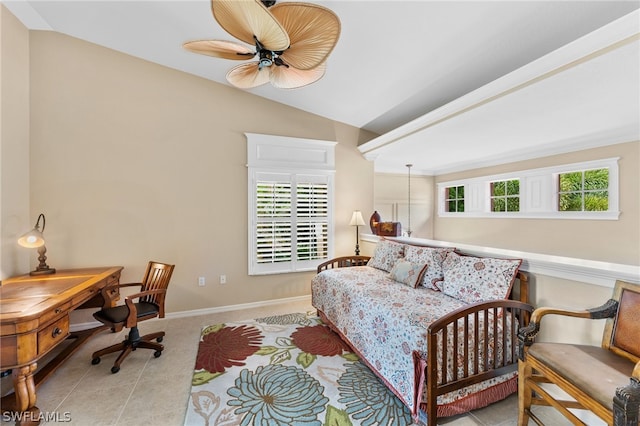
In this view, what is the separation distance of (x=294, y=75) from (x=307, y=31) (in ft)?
1.77

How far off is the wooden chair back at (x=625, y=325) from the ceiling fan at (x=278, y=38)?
2.28 meters

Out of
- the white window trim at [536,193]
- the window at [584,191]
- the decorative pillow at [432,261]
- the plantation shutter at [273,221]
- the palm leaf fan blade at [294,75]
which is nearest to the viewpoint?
the palm leaf fan blade at [294,75]

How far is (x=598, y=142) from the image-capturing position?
376 centimetres

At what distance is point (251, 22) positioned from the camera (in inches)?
60.6

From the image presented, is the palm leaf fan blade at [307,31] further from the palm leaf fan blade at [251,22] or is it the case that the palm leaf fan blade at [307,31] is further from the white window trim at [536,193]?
the white window trim at [536,193]

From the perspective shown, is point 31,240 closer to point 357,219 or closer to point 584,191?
point 357,219

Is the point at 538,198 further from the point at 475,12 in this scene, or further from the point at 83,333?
the point at 83,333

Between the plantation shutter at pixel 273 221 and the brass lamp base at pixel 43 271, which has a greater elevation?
the plantation shutter at pixel 273 221

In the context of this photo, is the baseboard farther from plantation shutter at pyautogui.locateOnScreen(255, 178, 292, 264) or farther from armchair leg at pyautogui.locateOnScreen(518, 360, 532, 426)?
armchair leg at pyautogui.locateOnScreen(518, 360, 532, 426)

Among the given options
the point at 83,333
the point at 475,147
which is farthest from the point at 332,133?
the point at 83,333

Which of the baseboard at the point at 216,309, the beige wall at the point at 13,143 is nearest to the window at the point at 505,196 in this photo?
the baseboard at the point at 216,309

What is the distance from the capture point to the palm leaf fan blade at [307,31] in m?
1.50

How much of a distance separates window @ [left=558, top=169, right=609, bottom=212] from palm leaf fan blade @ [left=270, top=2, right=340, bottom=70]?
4632 millimetres

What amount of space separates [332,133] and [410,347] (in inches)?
140
